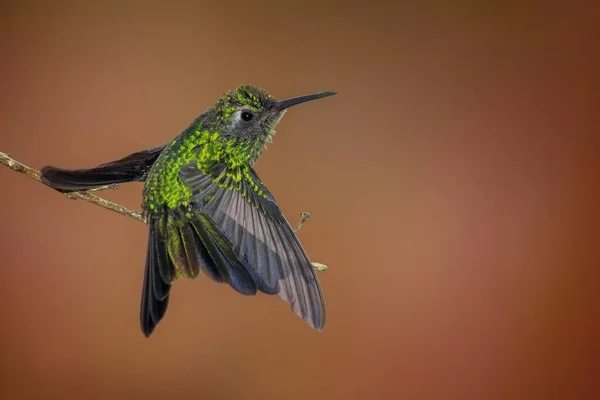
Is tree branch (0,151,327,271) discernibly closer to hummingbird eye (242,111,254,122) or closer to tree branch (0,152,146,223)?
tree branch (0,152,146,223)

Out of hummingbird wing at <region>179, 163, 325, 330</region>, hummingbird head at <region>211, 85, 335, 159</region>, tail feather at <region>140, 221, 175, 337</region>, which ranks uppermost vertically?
hummingbird head at <region>211, 85, 335, 159</region>

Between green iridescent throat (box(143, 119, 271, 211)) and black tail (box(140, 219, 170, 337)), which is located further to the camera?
green iridescent throat (box(143, 119, 271, 211))

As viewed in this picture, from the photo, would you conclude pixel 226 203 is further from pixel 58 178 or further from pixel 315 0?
pixel 315 0

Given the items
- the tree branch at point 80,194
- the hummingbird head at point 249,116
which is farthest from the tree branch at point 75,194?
the hummingbird head at point 249,116

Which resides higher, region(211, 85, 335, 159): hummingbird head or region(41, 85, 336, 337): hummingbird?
region(211, 85, 335, 159): hummingbird head

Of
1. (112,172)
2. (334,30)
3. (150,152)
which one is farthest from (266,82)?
(112,172)

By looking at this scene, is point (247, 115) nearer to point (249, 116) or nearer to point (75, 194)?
point (249, 116)

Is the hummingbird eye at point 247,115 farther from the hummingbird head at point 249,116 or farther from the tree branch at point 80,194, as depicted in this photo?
the tree branch at point 80,194

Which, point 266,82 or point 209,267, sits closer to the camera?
point 209,267

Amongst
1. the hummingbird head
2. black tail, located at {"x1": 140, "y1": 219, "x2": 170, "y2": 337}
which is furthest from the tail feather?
the hummingbird head
